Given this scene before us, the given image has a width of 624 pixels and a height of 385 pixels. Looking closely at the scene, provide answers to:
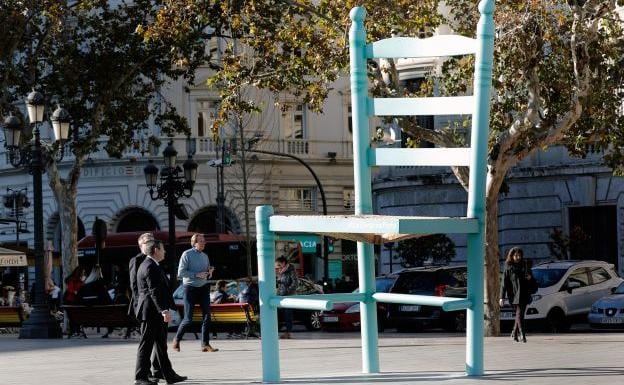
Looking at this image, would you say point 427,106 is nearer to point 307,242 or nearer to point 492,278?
point 492,278

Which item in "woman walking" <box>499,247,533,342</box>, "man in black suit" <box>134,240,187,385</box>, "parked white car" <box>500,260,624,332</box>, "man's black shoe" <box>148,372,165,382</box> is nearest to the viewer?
"man in black suit" <box>134,240,187,385</box>

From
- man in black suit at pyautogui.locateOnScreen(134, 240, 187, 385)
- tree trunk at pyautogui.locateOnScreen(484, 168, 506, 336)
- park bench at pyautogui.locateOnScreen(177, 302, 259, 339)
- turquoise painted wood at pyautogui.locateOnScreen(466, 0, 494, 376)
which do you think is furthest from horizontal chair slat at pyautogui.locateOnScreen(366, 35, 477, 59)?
park bench at pyautogui.locateOnScreen(177, 302, 259, 339)

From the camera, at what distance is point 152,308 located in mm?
14750

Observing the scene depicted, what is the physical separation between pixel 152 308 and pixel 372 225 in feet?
12.4

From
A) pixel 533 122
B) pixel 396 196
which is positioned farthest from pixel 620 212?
pixel 533 122

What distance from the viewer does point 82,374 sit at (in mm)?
16406

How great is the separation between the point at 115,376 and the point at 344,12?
963 centimetres

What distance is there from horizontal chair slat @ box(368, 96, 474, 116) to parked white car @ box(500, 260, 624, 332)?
1700 centimetres

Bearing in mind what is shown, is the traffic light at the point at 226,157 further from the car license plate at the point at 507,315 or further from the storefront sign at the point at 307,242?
the car license plate at the point at 507,315

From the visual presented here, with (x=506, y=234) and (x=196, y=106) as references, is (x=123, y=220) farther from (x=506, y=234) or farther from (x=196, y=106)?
(x=506, y=234)

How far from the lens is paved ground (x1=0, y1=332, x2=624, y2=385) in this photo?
13727mm

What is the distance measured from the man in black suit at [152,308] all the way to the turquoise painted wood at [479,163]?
11.3ft

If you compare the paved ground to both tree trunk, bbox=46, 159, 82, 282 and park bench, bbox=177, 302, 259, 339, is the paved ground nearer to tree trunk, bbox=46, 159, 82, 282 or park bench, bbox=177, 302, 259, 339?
park bench, bbox=177, 302, 259, 339

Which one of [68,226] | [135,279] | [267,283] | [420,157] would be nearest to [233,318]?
[68,226]
